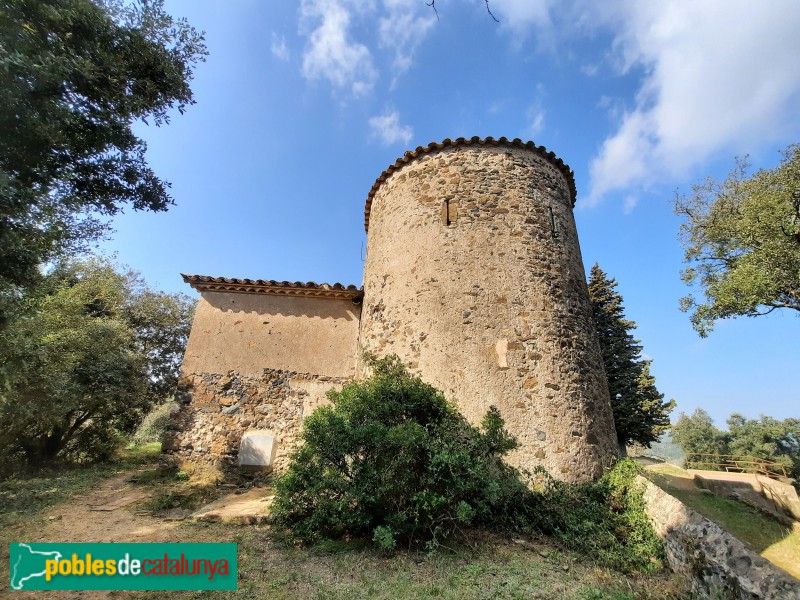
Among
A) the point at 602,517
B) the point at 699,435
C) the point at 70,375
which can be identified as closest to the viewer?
the point at 602,517

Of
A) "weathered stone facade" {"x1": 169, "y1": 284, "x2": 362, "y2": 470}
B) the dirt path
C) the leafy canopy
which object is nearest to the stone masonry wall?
"weathered stone facade" {"x1": 169, "y1": 284, "x2": 362, "y2": 470}

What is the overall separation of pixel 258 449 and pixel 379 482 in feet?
15.0

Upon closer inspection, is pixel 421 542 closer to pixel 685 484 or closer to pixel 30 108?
pixel 30 108

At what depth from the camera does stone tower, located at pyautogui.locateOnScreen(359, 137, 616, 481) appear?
20.8ft

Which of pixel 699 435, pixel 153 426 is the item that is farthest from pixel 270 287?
pixel 699 435

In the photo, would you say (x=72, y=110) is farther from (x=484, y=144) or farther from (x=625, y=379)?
(x=625, y=379)

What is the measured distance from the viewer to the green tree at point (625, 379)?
1486cm

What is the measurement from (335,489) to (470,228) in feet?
17.8

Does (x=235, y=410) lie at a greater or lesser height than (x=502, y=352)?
lesser

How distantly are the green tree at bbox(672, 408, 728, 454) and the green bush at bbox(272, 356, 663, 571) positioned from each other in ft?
152

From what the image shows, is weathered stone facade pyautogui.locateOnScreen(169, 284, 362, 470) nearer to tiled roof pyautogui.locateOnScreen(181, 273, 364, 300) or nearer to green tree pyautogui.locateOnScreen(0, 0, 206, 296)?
tiled roof pyautogui.locateOnScreen(181, 273, 364, 300)

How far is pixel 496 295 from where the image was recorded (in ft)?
23.1

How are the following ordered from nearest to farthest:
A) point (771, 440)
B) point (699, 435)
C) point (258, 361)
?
point (258, 361), point (771, 440), point (699, 435)

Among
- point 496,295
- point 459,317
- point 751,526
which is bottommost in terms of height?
point 751,526
